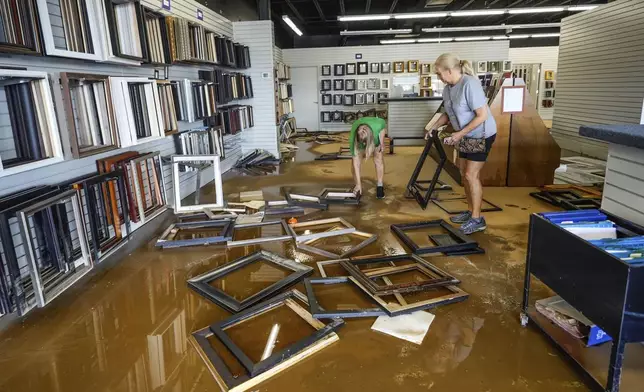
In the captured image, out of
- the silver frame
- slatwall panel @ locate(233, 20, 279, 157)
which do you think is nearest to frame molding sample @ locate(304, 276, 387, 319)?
the silver frame

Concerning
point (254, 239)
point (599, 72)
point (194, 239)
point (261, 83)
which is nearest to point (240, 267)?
point (254, 239)

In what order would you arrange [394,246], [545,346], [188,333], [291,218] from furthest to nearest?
1. [291,218]
2. [394,246]
3. [188,333]
4. [545,346]

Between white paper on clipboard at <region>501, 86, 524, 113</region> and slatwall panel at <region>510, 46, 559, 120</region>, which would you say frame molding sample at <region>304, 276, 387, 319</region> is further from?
slatwall panel at <region>510, 46, 559, 120</region>

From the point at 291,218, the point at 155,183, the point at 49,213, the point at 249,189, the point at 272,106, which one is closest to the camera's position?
the point at 49,213

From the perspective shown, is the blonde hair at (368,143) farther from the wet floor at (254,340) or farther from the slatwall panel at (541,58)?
the slatwall panel at (541,58)

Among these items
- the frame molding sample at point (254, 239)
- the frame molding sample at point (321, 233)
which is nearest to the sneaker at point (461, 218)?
the frame molding sample at point (321, 233)

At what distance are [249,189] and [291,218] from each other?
71.7 inches

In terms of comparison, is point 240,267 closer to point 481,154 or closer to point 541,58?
point 481,154

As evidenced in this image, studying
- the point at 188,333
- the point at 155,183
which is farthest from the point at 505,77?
the point at 188,333

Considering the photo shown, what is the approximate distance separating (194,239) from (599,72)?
27.2 feet

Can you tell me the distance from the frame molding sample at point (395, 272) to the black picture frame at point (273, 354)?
0.46 meters

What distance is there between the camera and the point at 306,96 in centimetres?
1478

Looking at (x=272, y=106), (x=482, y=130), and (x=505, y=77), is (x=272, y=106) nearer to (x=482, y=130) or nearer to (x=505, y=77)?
(x=505, y=77)

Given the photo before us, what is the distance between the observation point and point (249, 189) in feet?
20.2
